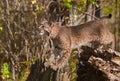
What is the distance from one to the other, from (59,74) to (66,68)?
24 centimetres

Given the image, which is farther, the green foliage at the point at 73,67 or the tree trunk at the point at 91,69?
the green foliage at the point at 73,67

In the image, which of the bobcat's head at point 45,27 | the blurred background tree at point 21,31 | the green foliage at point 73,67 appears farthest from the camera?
the blurred background tree at point 21,31

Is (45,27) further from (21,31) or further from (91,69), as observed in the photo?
(21,31)

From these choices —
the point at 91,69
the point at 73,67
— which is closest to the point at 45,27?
the point at 73,67

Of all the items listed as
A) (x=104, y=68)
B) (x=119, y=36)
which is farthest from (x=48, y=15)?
(x=119, y=36)

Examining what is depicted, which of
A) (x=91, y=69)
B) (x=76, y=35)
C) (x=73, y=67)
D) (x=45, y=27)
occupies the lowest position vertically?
(x=73, y=67)

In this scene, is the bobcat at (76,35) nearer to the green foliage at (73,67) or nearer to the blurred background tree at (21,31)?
the green foliage at (73,67)

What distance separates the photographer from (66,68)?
8.90 meters

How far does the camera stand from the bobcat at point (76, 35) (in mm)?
8953

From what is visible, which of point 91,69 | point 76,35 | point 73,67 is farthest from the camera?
point 76,35

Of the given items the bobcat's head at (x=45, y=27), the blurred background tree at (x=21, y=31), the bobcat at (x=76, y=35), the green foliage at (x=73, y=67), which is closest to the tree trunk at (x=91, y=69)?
the green foliage at (x=73, y=67)

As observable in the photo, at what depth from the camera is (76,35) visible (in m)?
9.71

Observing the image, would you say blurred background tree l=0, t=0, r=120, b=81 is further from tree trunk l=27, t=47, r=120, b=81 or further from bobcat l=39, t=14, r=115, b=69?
tree trunk l=27, t=47, r=120, b=81

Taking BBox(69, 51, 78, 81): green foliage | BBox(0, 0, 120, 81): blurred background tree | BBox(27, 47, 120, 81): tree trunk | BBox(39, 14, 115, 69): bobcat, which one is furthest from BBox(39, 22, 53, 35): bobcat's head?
BBox(0, 0, 120, 81): blurred background tree
